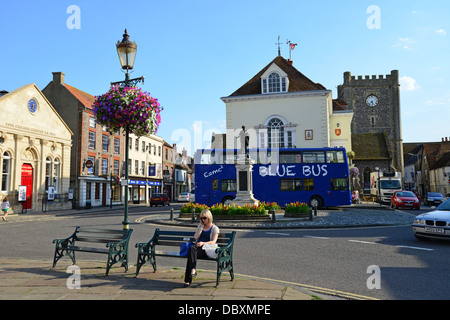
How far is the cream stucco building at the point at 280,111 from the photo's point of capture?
35812 mm

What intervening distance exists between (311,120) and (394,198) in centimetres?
1110

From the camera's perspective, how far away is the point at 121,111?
7.79 meters

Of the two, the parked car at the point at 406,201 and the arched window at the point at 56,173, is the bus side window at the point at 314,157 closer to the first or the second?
the parked car at the point at 406,201

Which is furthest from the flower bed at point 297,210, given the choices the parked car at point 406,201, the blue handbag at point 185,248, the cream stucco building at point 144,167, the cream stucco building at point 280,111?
the cream stucco building at point 144,167

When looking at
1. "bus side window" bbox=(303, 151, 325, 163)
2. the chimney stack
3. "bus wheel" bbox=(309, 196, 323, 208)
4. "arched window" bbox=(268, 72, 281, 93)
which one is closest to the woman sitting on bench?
"bus side window" bbox=(303, 151, 325, 163)

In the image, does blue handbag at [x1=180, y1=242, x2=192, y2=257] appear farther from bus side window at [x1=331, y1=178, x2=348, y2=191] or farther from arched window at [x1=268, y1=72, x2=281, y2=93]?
arched window at [x1=268, y1=72, x2=281, y2=93]

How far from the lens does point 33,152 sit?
3100 cm

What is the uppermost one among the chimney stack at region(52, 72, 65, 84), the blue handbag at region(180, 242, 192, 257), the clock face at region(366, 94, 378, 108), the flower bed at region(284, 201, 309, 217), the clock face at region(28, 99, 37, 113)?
the clock face at region(366, 94, 378, 108)

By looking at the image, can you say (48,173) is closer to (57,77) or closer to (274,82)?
(57,77)

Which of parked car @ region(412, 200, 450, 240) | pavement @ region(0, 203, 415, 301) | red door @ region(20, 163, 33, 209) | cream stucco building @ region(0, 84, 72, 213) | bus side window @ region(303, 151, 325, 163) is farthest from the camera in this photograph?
red door @ region(20, 163, 33, 209)

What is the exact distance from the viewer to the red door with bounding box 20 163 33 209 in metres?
29.7

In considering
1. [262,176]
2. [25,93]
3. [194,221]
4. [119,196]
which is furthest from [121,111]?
[119,196]
